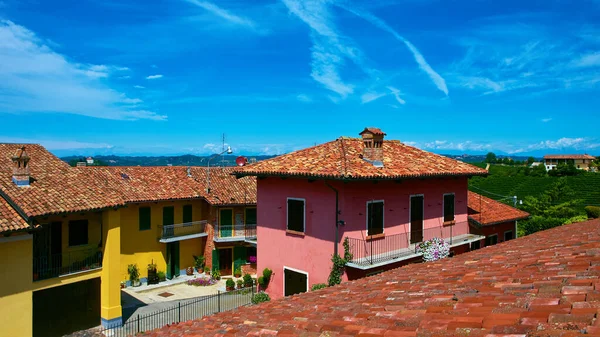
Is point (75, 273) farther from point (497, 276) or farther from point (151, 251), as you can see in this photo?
point (497, 276)

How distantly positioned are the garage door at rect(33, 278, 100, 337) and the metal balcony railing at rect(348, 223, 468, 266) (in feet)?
40.8

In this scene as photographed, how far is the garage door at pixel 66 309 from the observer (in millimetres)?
19312

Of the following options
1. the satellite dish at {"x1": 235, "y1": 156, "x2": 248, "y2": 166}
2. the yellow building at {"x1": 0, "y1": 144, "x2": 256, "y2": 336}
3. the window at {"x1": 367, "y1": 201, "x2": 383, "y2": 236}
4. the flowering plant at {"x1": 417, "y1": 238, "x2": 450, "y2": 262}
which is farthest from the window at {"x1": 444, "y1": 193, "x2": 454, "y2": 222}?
the satellite dish at {"x1": 235, "y1": 156, "x2": 248, "y2": 166}

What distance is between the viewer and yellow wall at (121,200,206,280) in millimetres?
27188

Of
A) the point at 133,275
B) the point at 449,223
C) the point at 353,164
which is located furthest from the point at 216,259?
the point at 353,164

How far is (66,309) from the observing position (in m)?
21.2

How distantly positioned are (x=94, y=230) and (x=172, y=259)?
901 centimetres

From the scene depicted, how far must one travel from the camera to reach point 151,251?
28438 mm

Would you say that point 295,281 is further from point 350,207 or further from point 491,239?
Answer: point 491,239

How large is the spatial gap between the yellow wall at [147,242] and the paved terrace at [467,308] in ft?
73.0

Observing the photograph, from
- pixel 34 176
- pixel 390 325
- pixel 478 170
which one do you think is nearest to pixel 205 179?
pixel 34 176

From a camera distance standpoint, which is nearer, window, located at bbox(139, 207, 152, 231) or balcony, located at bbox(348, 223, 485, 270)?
balcony, located at bbox(348, 223, 485, 270)

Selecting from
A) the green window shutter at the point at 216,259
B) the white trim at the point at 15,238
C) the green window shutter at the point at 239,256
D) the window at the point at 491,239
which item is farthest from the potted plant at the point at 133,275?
the window at the point at 491,239

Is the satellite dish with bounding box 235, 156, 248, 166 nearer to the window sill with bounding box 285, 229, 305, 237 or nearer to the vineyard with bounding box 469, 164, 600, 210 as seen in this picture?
the window sill with bounding box 285, 229, 305, 237
